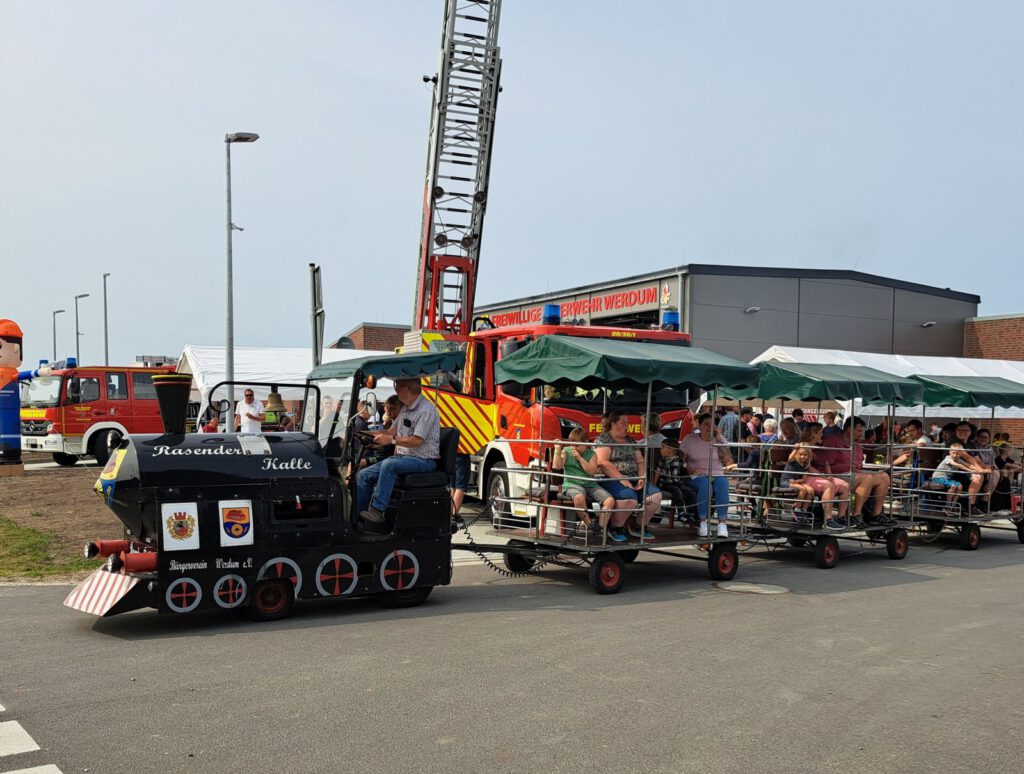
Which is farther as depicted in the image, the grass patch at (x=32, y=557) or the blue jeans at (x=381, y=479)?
the grass patch at (x=32, y=557)

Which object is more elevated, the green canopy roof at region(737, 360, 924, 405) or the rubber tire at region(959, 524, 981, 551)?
the green canopy roof at region(737, 360, 924, 405)

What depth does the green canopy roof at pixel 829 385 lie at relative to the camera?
12.2 meters

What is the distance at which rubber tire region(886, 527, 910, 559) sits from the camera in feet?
41.6

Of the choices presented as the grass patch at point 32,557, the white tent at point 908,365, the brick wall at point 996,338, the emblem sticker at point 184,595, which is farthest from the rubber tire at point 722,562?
the brick wall at point 996,338

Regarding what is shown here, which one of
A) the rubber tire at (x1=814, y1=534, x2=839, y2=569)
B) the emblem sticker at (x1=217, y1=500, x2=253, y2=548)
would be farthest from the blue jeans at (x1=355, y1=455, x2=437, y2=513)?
the rubber tire at (x1=814, y1=534, x2=839, y2=569)

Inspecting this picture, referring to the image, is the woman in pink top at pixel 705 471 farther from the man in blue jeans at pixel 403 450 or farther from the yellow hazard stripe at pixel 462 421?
the yellow hazard stripe at pixel 462 421

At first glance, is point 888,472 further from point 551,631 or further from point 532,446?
point 551,631

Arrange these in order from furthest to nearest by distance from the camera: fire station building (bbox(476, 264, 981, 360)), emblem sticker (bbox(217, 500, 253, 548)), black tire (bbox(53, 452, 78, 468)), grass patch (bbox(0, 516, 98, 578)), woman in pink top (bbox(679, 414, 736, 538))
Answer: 1. fire station building (bbox(476, 264, 981, 360))
2. black tire (bbox(53, 452, 78, 468))
3. woman in pink top (bbox(679, 414, 736, 538))
4. grass patch (bbox(0, 516, 98, 578))
5. emblem sticker (bbox(217, 500, 253, 548))

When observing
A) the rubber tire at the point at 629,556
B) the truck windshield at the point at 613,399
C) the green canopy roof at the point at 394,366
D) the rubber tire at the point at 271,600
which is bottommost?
the rubber tire at the point at 629,556

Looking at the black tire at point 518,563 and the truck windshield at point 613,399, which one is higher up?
the truck windshield at point 613,399

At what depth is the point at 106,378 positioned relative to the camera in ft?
82.0

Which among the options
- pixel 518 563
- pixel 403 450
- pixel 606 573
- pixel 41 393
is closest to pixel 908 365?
pixel 518 563

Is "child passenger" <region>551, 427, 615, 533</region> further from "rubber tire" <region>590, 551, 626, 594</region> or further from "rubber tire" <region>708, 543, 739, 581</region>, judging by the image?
"rubber tire" <region>708, 543, 739, 581</region>

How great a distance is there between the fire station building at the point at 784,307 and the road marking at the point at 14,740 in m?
24.5
